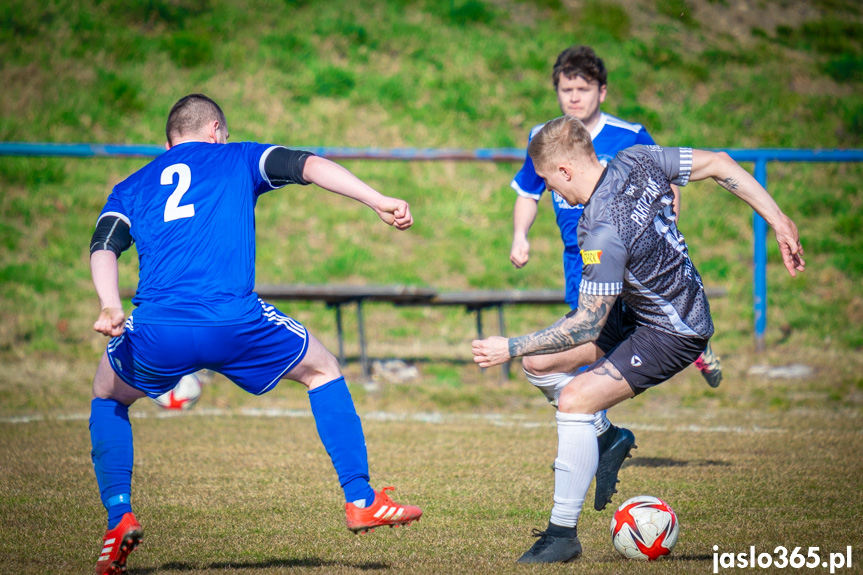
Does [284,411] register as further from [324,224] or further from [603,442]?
[324,224]

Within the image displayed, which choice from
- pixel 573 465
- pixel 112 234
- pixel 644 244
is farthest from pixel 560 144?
pixel 112 234

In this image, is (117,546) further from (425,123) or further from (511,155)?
(425,123)

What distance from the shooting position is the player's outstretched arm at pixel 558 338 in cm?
318

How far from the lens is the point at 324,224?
12.3 meters

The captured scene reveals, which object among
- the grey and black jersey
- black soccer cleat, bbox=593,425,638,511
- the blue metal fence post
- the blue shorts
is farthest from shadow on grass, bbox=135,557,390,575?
the blue metal fence post

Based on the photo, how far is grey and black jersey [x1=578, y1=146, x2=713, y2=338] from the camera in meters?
3.19

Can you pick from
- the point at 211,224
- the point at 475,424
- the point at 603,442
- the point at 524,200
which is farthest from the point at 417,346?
the point at 211,224

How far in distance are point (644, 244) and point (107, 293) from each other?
6.61 ft

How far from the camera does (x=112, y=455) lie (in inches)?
127

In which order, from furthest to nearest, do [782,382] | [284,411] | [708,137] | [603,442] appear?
[708,137], [782,382], [284,411], [603,442]

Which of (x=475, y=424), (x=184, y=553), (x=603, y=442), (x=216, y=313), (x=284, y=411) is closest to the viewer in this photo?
(x=216, y=313)

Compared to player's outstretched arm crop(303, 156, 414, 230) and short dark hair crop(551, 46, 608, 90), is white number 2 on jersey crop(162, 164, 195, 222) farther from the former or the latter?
short dark hair crop(551, 46, 608, 90)

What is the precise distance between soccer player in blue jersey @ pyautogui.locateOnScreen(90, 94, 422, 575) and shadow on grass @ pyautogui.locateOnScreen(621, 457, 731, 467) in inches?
93.5

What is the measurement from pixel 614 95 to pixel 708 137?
1.78 m
